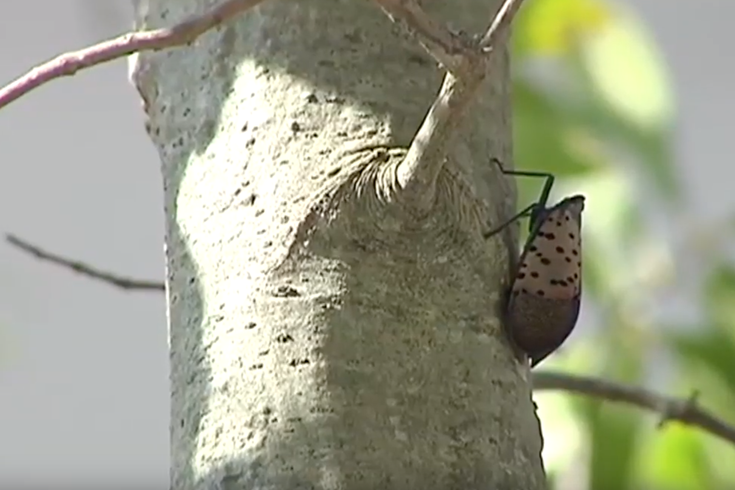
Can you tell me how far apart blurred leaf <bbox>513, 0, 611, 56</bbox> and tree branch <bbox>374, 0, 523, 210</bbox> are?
0.59 m

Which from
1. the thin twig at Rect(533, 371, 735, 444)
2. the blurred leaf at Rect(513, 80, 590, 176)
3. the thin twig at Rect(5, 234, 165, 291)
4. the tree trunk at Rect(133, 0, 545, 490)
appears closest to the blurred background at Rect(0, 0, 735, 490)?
the blurred leaf at Rect(513, 80, 590, 176)

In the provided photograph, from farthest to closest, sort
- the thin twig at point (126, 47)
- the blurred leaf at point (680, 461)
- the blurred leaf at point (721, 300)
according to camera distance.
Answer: the blurred leaf at point (721, 300)
the blurred leaf at point (680, 461)
the thin twig at point (126, 47)

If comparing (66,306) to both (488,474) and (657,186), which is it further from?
(488,474)

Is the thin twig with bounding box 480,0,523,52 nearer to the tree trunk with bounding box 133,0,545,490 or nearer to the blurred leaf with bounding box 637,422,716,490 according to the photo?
the tree trunk with bounding box 133,0,545,490

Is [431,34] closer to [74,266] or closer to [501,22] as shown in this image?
[501,22]

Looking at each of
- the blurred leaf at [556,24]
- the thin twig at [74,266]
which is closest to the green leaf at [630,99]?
the blurred leaf at [556,24]

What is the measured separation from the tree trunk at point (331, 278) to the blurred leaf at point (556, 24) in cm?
53

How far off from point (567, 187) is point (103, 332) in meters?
1.19

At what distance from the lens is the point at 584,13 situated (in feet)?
3.52

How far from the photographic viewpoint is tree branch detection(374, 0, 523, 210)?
0.38 meters

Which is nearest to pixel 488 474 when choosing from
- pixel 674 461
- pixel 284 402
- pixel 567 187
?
pixel 284 402

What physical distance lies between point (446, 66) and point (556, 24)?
0.67 m

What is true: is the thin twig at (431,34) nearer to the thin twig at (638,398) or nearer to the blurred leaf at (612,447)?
the thin twig at (638,398)

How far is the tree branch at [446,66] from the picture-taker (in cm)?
38
